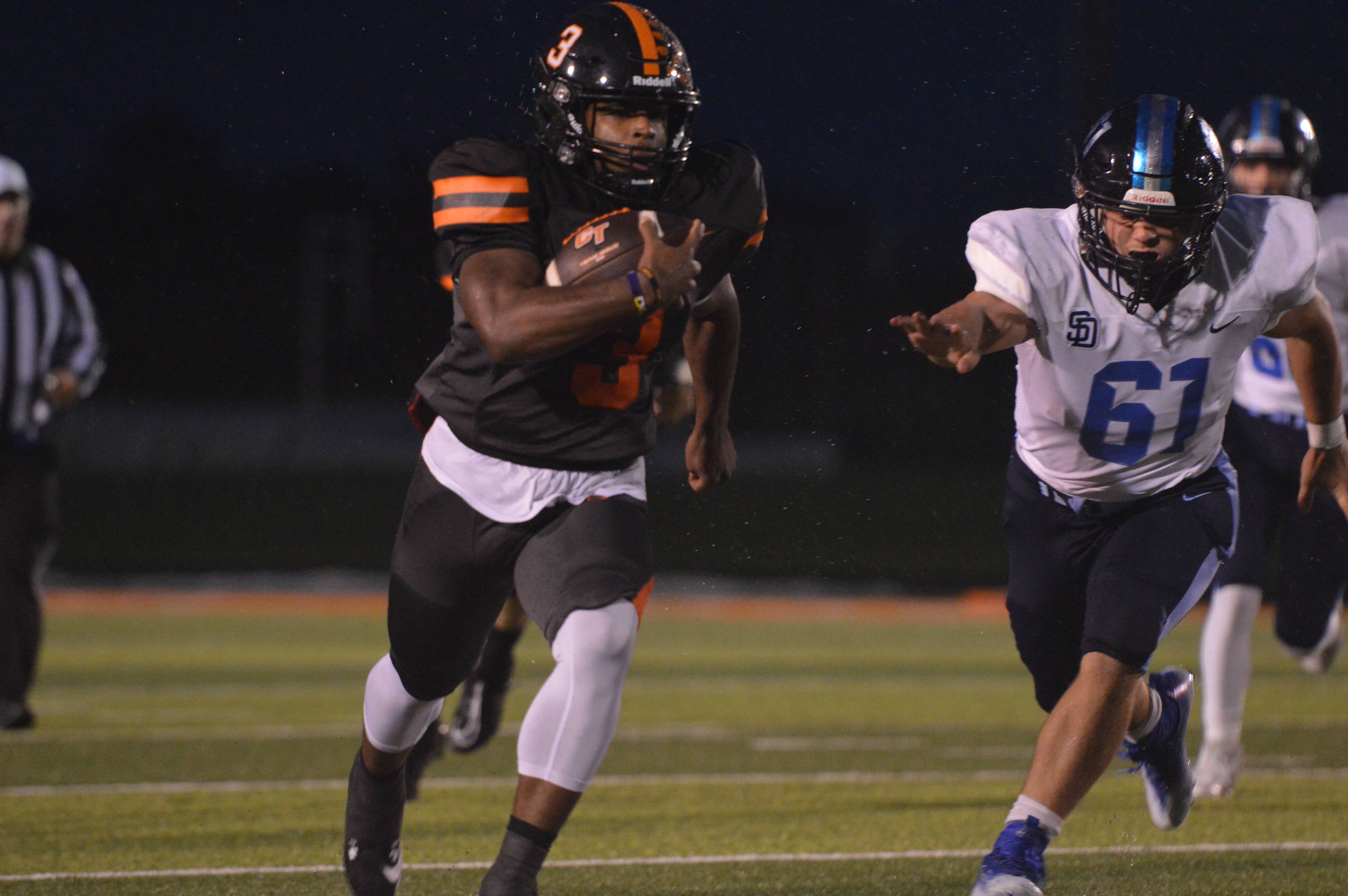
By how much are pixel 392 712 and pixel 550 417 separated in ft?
2.17

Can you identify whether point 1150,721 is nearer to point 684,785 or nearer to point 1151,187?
point 1151,187

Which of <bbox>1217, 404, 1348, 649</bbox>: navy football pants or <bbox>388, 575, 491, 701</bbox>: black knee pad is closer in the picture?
<bbox>388, 575, 491, 701</bbox>: black knee pad

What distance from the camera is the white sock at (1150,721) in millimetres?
3836

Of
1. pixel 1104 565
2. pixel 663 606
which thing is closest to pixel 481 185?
pixel 1104 565

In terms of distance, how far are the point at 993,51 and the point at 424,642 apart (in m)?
2.34

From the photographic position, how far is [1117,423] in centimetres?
352

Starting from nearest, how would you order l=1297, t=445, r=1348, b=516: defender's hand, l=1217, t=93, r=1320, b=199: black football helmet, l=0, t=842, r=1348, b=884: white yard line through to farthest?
l=0, t=842, r=1348, b=884: white yard line
l=1297, t=445, r=1348, b=516: defender's hand
l=1217, t=93, r=1320, b=199: black football helmet

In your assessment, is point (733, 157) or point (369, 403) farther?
point (369, 403)

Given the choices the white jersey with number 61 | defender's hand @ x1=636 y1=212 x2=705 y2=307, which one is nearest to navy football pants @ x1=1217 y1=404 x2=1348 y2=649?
the white jersey with number 61

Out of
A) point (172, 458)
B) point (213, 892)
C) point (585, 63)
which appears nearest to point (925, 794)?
point (213, 892)

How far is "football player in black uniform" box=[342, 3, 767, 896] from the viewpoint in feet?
9.91

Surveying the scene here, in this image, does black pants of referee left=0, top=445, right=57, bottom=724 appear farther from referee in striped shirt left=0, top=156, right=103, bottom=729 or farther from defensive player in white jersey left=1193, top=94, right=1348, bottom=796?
defensive player in white jersey left=1193, top=94, right=1348, bottom=796

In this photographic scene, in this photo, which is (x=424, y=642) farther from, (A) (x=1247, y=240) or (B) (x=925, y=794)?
(B) (x=925, y=794)

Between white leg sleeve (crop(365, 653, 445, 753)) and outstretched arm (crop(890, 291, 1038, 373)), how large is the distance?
1.17 metres
